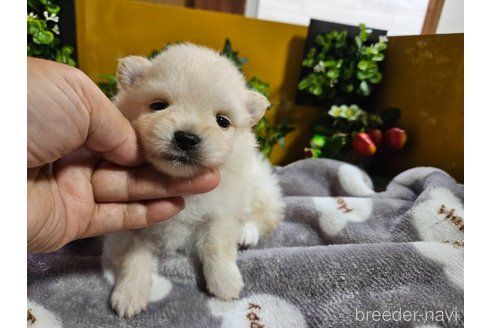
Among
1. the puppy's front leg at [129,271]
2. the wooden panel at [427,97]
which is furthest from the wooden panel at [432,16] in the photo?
the puppy's front leg at [129,271]

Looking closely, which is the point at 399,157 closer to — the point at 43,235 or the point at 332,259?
the point at 332,259

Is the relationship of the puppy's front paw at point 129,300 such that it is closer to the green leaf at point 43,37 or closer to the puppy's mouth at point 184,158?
A: the puppy's mouth at point 184,158

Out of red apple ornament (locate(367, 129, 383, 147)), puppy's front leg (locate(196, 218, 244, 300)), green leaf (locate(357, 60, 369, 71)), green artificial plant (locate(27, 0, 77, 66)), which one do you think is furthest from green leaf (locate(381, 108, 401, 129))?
green artificial plant (locate(27, 0, 77, 66))

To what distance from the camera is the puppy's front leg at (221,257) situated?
123 cm

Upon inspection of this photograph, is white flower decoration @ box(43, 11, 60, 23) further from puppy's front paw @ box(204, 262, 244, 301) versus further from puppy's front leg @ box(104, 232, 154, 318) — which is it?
puppy's front paw @ box(204, 262, 244, 301)

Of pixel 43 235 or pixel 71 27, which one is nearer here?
pixel 43 235

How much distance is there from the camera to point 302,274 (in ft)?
4.09

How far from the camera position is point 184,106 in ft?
3.79

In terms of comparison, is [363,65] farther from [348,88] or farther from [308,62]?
[308,62]

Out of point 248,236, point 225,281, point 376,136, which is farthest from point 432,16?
point 225,281

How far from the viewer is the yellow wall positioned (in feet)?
6.73

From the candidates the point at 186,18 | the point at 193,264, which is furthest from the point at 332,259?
the point at 186,18

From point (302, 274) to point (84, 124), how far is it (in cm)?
91

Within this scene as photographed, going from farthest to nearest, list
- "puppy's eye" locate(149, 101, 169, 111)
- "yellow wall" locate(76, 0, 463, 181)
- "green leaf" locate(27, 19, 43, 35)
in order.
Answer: "yellow wall" locate(76, 0, 463, 181) < "green leaf" locate(27, 19, 43, 35) < "puppy's eye" locate(149, 101, 169, 111)
